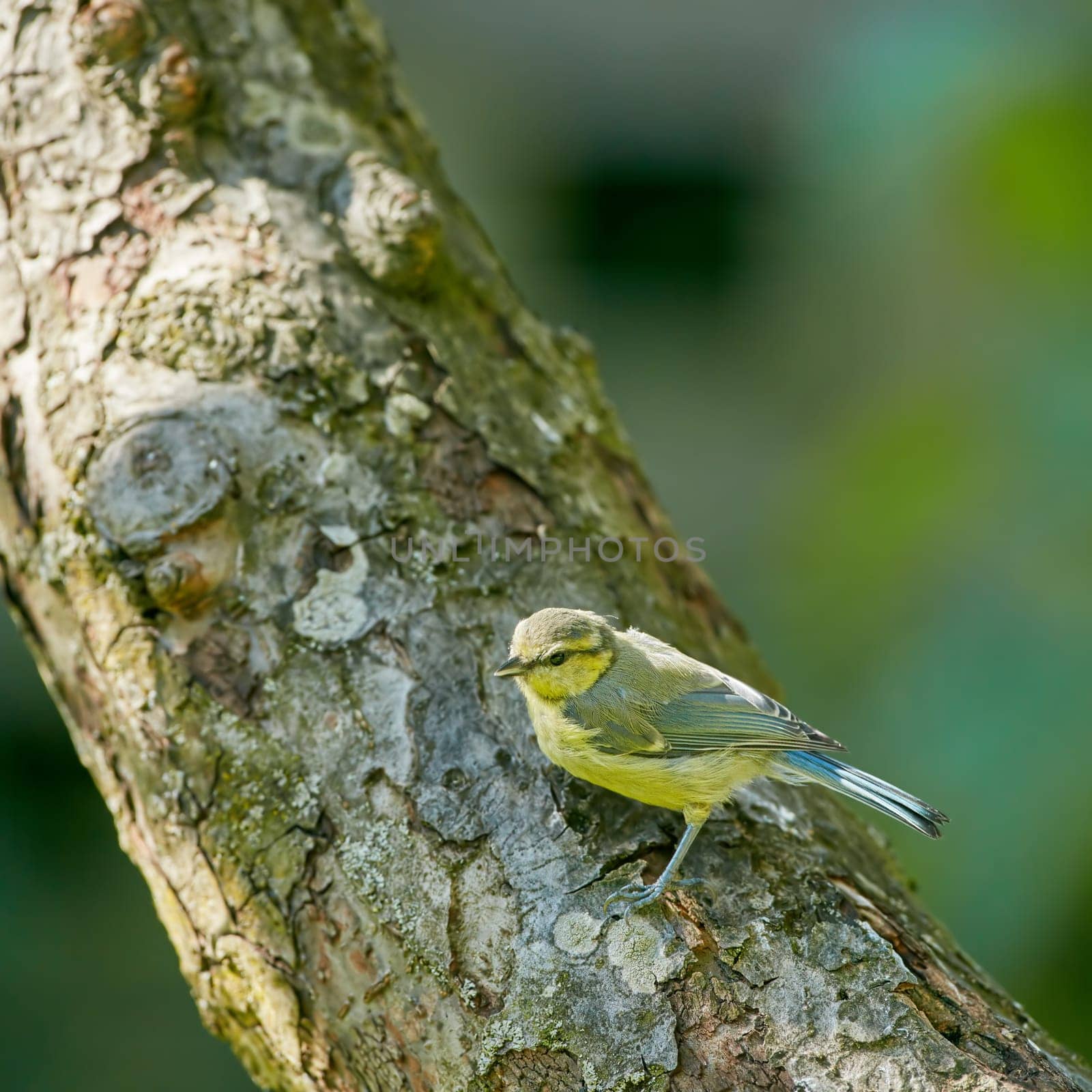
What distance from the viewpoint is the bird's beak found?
223cm

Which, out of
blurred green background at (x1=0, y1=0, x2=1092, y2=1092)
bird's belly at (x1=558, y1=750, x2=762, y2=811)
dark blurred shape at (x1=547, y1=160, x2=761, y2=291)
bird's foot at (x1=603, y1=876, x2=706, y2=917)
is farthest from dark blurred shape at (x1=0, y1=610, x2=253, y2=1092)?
dark blurred shape at (x1=547, y1=160, x2=761, y2=291)

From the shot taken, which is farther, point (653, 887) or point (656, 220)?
point (656, 220)

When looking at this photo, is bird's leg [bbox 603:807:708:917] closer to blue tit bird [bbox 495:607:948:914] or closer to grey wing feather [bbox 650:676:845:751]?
blue tit bird [bbox 495:607:948:914]

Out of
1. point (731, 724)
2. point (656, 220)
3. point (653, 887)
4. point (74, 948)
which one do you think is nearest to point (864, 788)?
Answer: point (731, 724)

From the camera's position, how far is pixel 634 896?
193 centimetres

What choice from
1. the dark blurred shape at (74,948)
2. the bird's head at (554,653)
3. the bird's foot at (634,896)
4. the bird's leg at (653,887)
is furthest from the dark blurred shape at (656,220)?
the bird's foot at (634,896)

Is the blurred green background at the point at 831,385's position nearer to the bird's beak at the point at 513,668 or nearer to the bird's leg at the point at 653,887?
the bird's leg at the point at 653,887

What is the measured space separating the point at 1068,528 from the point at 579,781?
2895mm

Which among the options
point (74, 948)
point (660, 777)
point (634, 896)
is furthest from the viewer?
point (74, 948)

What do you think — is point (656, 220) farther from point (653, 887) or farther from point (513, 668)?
point (653, 887)

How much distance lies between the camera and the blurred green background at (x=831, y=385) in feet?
12.9

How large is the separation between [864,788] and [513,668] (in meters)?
0.81

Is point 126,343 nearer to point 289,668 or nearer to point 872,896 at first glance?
point 289,668

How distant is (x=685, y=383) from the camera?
6.49 m
